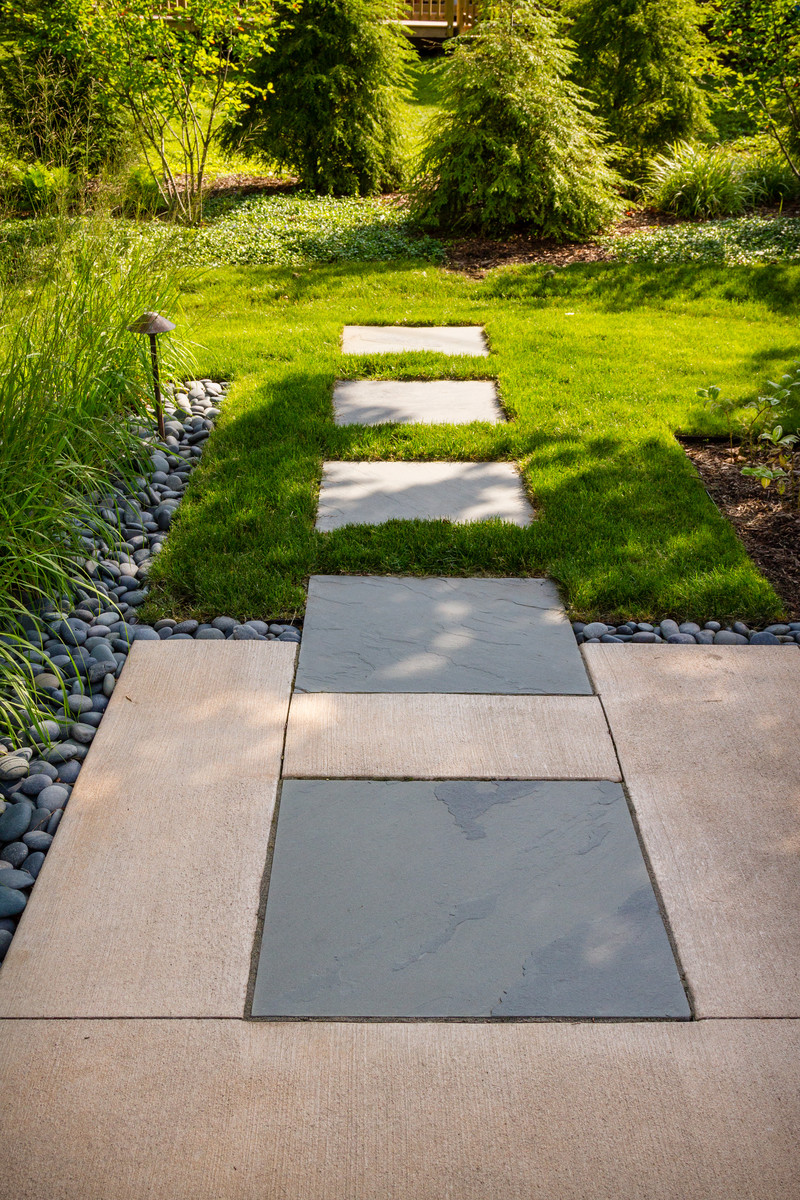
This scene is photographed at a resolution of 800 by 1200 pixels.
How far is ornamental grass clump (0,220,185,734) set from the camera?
2.89 metres

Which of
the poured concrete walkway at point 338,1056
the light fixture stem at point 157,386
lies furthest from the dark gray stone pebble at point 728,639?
the light fixture stem at point 157,386

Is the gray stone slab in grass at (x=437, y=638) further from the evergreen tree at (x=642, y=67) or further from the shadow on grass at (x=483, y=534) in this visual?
the evergreen tree at (x=642, y=67)

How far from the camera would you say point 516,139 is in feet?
25.1

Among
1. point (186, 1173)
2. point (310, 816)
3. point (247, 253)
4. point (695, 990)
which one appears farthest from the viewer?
point (247, 253)

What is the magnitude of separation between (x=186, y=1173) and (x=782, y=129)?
1024 centimetres

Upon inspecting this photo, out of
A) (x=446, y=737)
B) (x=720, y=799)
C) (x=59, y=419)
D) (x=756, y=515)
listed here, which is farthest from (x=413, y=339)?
(x=720, y=799)

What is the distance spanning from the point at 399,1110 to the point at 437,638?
1.58 meters

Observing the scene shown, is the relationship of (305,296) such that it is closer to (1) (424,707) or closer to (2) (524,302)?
(2) (524,302)

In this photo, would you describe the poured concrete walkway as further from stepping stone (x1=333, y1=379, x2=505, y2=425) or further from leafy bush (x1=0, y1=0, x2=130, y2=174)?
leafy bush (x1=0, y1=0, x2=130, y2=174)

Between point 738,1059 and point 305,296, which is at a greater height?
point 305,296

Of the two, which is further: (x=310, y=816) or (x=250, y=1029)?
(x=310, y=816)

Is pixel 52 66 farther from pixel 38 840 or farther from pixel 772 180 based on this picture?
pixel 38 840

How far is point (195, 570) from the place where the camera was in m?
3.32

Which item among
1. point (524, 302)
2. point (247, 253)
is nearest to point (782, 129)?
point (524, 302)
